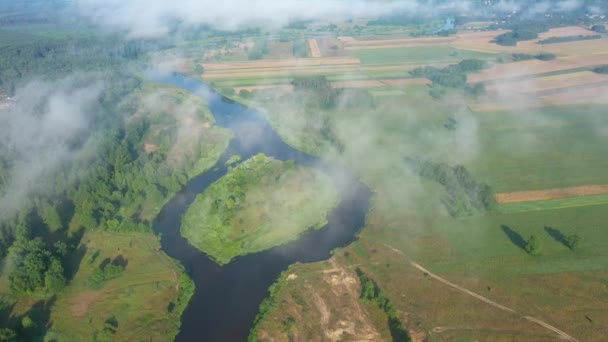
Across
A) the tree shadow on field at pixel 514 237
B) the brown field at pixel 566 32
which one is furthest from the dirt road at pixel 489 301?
the brown field at pixel 566 32

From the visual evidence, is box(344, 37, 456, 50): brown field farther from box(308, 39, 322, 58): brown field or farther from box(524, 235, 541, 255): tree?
box(524, 235, 541, 255): tree

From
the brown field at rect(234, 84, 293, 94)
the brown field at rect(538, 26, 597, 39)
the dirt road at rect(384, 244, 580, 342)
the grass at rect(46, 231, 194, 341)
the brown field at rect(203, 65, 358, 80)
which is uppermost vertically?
Result: the brown field at rect(538, 26, 597, 39)

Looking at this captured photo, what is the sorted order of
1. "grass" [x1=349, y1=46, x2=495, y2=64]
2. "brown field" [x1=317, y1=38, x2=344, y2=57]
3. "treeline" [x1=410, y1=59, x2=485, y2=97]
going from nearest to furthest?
"treeline" [x1=410, y1=59, x2=485, y2=97]
"grass" [x1=349, y1=46, x2=495, y2=64]
"brown field" [x1=317, y1=38, x2=344, y2=57]

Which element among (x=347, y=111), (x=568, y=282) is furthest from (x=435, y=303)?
(x=347, y=111)

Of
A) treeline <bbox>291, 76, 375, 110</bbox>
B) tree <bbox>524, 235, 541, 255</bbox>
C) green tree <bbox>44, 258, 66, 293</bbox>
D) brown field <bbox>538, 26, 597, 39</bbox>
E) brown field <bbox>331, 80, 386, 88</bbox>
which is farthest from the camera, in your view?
brown field <bbox>538, 26, 597, 39</bbox>

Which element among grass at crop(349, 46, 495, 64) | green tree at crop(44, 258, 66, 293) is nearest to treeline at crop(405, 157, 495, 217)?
green tree at crop(44, 258, 66, 293)
